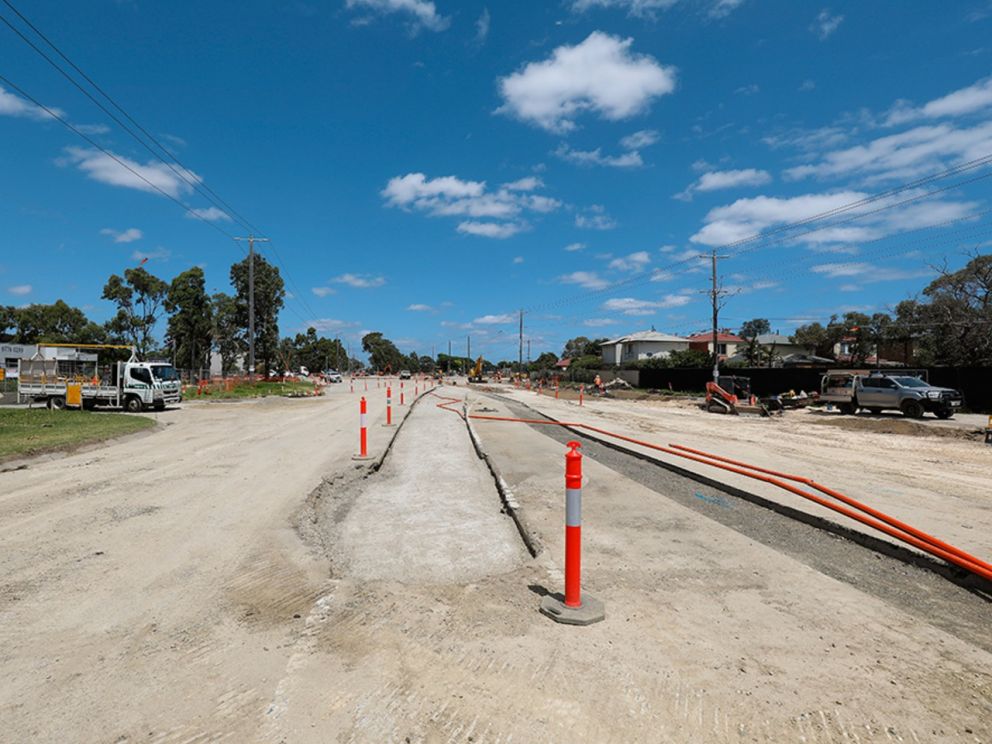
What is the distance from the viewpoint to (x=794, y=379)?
37.5 m

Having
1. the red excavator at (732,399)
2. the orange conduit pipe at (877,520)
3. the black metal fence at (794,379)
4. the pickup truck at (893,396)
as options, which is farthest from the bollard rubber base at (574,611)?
the black metal fence at (794,379)

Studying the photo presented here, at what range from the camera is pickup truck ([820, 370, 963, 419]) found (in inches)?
902

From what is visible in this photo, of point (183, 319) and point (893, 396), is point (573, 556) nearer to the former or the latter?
point (893, 396)

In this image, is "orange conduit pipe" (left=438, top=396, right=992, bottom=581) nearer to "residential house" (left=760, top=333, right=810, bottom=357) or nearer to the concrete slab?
the concrete slab

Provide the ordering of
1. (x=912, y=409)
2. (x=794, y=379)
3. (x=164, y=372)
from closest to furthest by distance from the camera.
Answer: (x=912, y=409)
(x=164, y=372)
(x=794, y=379)

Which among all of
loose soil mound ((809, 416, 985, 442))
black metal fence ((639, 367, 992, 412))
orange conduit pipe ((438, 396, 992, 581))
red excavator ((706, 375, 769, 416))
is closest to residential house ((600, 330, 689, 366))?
black metal fence ((639, 367, 992, 412))

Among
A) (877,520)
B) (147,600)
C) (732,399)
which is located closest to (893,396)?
(732,399)

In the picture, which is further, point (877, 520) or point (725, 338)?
point (725, 338)

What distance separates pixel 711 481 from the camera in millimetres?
8734

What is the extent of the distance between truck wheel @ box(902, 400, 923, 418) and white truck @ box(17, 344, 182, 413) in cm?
3303

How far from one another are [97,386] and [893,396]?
116 ft

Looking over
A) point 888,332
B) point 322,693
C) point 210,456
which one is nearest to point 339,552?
point 322,693

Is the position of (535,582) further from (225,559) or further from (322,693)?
(225,559)

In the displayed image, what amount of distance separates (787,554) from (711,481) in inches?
131
